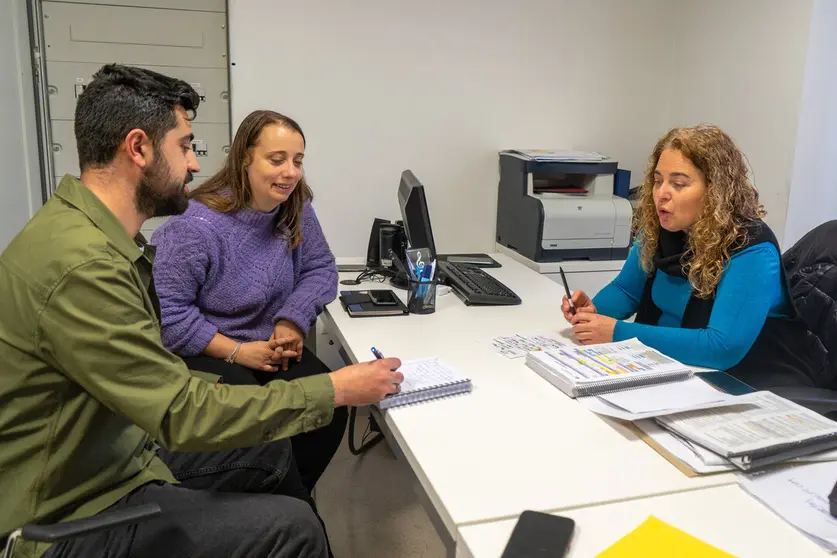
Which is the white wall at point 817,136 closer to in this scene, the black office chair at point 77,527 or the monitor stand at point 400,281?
the monitor stand at point 400,281

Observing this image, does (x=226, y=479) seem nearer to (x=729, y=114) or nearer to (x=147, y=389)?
(x=147, y=389)

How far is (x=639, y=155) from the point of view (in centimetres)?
336

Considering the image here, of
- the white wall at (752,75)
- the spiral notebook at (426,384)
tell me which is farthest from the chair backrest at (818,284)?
the white wall at (752,75)

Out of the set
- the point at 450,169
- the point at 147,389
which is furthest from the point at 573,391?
the point at 450,169

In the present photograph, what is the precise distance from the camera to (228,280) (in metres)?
1.89

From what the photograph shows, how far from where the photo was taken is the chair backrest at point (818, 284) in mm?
1674

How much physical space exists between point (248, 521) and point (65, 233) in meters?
0.57

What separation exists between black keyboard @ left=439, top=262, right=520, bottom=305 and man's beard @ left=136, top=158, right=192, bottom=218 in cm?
108

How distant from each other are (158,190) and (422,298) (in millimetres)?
957

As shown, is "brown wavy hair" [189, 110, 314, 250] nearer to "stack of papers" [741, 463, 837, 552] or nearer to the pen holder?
the pen holder

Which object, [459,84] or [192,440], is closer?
[192,440]

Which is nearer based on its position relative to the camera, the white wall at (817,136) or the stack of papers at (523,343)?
the stack of papers at (523,343)

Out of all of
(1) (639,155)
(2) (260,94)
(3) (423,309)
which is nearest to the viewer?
(3) (423,309)

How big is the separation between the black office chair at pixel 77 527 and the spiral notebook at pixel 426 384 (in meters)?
0.50
